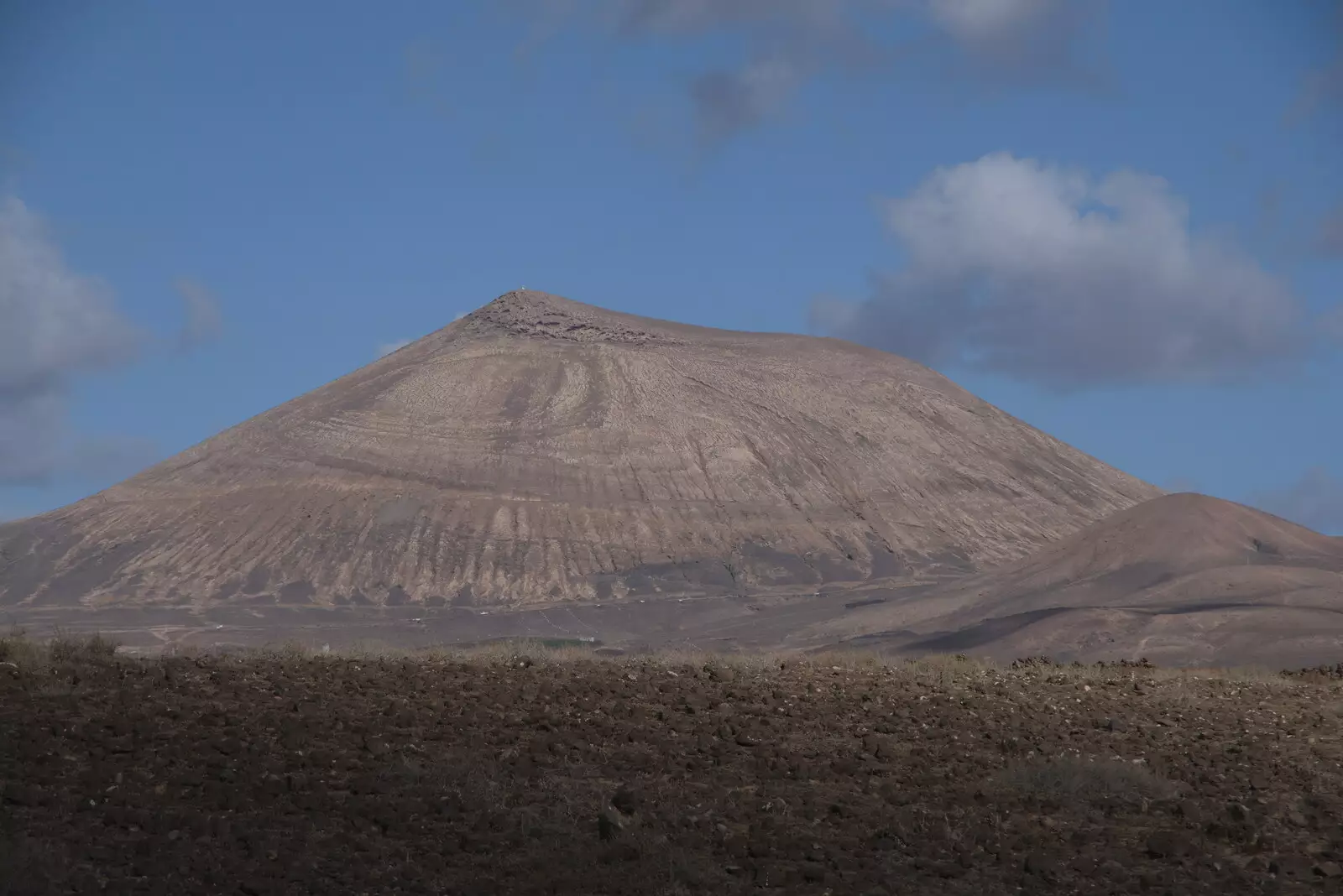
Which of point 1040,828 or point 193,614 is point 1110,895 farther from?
point 193,614

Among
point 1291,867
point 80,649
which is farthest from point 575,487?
point 1291,867

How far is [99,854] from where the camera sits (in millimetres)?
10102

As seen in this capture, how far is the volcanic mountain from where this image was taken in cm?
8581

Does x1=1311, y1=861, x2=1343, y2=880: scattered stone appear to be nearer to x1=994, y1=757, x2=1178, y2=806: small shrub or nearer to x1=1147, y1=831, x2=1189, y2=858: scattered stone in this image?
x1=1147, y1=831, x2=1189, y2=858: scattered stone

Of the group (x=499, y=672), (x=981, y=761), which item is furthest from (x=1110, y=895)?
(x=499, y=672)

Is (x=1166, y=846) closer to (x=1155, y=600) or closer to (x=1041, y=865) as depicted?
(x=1041, y=865)

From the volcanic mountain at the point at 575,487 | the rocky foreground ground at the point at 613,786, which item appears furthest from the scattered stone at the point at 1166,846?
the volcanic mountain at the point at 575,487

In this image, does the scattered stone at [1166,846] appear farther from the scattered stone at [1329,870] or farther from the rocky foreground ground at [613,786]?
the scattered stone at [1329,870]

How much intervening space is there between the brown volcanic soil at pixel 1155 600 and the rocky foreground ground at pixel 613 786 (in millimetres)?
29535

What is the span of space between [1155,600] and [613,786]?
164 feet

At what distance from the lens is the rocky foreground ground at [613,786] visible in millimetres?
10625

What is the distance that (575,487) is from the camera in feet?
314

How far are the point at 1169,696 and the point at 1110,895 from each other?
9611 millimetres

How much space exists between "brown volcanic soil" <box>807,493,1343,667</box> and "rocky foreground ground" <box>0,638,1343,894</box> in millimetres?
29535
